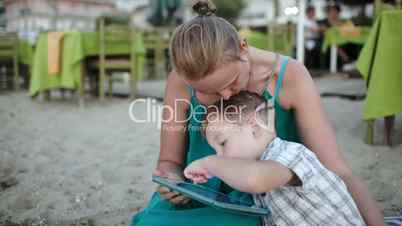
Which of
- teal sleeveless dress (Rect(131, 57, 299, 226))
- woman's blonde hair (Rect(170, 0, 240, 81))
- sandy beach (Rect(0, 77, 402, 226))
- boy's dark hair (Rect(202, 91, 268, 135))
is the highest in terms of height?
woman's blonde hair (Rect(170, 0, 240, 81))

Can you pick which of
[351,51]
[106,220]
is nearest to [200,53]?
[106,220]

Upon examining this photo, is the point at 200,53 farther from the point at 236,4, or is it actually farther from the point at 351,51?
the point at 236,4

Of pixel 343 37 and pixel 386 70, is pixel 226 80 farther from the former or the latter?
pixel 343 37

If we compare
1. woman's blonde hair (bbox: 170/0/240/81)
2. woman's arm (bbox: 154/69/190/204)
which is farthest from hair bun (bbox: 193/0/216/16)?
woman's arm (bbox: 154/69/190/204)

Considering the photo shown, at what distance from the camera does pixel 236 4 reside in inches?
1204

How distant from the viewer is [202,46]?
1.23 m

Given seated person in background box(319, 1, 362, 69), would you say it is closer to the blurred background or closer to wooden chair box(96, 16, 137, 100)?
the blurred background

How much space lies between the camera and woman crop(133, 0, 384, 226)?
1.25 meters

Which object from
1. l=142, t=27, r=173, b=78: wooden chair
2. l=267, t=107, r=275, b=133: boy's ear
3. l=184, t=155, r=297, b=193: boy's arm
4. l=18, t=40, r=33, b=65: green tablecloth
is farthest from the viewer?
l=142, t=27, r=173, b=78: wooden chair

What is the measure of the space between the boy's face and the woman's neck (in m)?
0.17

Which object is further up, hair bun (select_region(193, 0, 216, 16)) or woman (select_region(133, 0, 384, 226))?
hair bun (select_region(193, 0, 216, 16))

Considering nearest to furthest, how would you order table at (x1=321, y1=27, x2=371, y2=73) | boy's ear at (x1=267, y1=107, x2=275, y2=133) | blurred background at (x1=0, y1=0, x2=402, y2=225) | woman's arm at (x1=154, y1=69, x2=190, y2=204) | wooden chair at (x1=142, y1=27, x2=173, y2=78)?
boy's ear at (x1=267, y1=107, x2=275, y2=133)
woman's arm at (x1=154, y1=69, x2=190, y2=204)
blurred background at (x1=0, y1=0, x2=402, y2=225)
table at (x1=321, y1=27, x2=371, y2=73)
wooden chair at (x1=142, y1=27, x2=173, y2=78)

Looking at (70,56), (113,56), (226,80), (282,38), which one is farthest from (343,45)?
(226,80)

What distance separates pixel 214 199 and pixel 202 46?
411 millimetres
